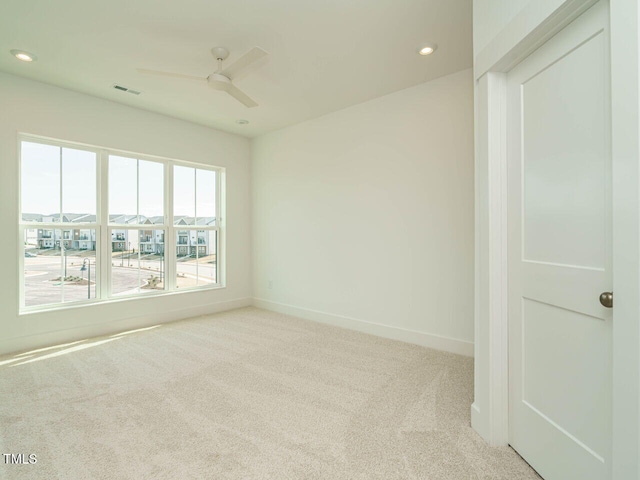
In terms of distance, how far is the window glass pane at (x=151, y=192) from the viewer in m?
4.36

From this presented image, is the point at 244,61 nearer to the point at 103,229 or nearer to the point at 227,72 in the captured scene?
the point at 227,72

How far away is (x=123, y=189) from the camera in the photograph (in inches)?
165

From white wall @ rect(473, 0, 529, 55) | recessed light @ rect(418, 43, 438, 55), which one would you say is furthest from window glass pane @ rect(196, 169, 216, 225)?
white wall @ rect(473, 0, 529, 55)

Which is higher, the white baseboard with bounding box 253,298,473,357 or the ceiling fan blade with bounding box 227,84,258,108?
the ceiling fan blade with bounding box 227,84,258,108

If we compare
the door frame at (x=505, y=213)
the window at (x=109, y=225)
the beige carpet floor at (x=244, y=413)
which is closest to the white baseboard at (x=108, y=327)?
the beige carpet floor at (x=244, y=413)

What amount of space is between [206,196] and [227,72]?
2789 mm

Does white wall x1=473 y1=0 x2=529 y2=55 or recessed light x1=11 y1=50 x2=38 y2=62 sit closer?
white wall x1=473 y1=0 x2=529 y2=55

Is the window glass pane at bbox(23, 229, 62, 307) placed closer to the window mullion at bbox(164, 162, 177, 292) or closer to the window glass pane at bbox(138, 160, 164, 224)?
the window glass pane at bbox(138, 160, 164, 224)

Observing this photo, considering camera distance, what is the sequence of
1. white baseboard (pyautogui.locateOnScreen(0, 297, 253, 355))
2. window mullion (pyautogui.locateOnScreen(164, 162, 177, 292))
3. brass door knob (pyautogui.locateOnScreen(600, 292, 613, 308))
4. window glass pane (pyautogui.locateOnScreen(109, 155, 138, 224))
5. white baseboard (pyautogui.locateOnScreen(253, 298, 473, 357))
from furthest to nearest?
window mullion (pyautogui.locateOnScreen(164, 162, 177, 292)) → window glass pane (pyautogui.locateOnScreen(109, 155, 138, 224)) → white baseboard (pyautogui.locateOnScreen(0, 297, 253, 355)) → white baseboard (pyautogui.locateOnScreen(253, 298, 473, 357)) → brass door knob (pyautogui.locateOnScreen(600, 292, 613, 308))

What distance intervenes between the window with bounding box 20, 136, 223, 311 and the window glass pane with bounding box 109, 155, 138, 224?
1 centimetres

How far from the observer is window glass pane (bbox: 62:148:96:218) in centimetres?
374

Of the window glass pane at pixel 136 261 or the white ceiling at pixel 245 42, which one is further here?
the window glass pane at pixel 136 261

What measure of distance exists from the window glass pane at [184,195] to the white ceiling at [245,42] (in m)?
1.22

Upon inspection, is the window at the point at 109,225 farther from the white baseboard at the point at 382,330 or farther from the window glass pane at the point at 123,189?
the white baseboard at the point at 382,330
